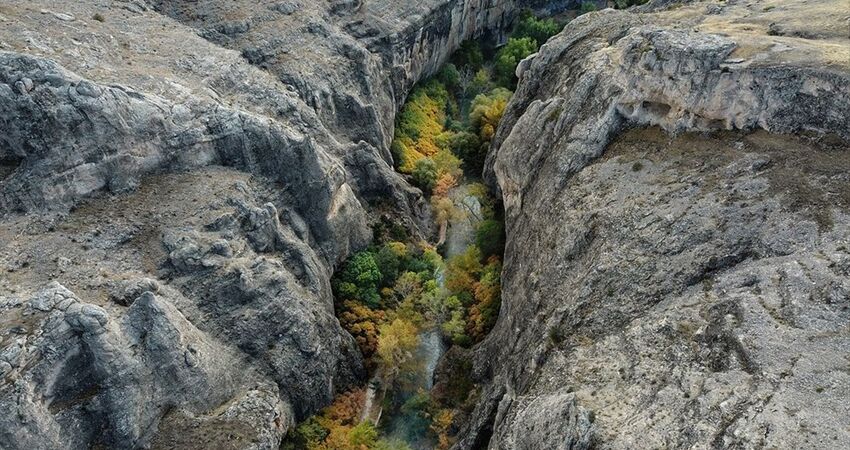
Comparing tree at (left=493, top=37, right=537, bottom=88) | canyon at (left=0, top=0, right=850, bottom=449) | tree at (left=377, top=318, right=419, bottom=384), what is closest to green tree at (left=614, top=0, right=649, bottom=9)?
tree at (left=493, top=37, right=537, bottom=88)

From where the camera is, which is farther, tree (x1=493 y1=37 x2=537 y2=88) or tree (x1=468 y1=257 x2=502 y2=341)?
tree (x1=493 y1=37 x2=537 y2=88)

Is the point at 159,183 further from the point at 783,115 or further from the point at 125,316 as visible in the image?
the point at 783,115

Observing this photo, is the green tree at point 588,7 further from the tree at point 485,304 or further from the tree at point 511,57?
the tree at point 485,304

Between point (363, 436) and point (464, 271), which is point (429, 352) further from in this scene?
point (363, 436)

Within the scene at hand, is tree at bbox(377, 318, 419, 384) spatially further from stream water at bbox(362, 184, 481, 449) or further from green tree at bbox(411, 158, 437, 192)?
green tree at bbox(411, 158, 437, 192)

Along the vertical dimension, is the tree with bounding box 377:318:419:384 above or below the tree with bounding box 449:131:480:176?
below

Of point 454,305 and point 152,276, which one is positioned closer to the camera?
point 152,276

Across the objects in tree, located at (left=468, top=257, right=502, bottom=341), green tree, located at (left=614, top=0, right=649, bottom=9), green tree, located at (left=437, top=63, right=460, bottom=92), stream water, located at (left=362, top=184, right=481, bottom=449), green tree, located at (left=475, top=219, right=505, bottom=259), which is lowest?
stream water, located at (left=362, top=184, right=481, bottom=449)

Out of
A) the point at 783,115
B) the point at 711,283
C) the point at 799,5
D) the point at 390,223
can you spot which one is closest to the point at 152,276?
the point at 390,223
